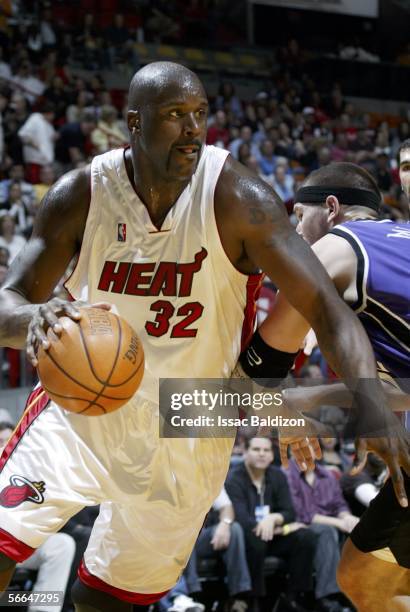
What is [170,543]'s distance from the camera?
11.5 ft

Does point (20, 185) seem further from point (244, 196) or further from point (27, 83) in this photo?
point (244, 196)

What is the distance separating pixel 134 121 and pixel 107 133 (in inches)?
361

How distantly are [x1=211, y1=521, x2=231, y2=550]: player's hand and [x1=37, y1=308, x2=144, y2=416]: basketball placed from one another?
3.89 meters

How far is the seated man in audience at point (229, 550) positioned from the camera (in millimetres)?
6613

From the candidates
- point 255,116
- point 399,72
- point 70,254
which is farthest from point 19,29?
point 70,254

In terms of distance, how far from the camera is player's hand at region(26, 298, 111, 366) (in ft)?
9.06

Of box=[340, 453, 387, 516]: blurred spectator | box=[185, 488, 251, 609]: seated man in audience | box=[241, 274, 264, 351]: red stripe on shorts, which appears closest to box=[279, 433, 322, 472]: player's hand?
box=[241, 274, 264, 351]: red stripe on shorts

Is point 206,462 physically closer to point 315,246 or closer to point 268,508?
point 315,246

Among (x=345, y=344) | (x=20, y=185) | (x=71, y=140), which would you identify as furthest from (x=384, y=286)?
(x=71, y=140)

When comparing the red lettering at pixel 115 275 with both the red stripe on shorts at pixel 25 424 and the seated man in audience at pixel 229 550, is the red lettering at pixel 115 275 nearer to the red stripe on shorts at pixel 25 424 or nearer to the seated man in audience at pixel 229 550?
the red stripe on shorts at pixel 25 424

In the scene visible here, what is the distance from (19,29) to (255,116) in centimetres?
413

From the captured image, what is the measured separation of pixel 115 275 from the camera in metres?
3.35

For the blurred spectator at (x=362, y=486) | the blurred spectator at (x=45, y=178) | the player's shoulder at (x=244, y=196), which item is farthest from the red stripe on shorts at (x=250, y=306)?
the blurred spectator at (x=45, y=178)

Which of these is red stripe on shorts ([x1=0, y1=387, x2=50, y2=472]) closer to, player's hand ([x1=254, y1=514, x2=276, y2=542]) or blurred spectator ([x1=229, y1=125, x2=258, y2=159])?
player's hand ([x1=254, y1=514, x2=276, y2=542])
